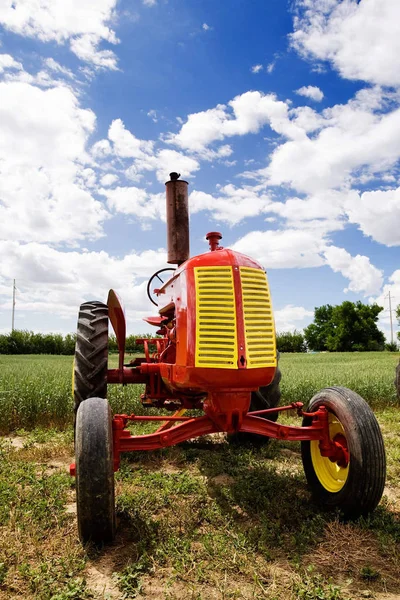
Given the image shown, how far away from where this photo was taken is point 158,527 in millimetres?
3236

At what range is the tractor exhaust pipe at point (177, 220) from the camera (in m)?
4.96

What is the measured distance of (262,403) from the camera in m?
5.06

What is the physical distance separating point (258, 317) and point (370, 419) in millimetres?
1108

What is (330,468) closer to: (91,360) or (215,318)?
(215,318)

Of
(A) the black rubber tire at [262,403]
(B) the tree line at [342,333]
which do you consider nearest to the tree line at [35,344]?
(B) the tree line at [342,333]

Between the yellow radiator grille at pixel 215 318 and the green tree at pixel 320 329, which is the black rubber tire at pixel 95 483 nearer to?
the yellow radiator grille at pixel 215 318

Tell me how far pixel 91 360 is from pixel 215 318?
4.84 feet

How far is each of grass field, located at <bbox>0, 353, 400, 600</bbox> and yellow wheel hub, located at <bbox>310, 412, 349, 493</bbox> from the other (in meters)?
0.23

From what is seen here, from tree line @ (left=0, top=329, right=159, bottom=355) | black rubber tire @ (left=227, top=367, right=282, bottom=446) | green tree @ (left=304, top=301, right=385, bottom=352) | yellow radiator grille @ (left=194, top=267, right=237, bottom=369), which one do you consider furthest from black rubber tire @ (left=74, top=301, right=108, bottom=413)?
green tree @ (left=304, top=301, right=385, bottom=352)

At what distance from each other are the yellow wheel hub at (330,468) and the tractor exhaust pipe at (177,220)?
7.27 feet

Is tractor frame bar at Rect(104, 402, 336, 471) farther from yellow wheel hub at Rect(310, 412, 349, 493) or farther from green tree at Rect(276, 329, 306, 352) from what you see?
green tree at Rect(276, 329, 306, 352)

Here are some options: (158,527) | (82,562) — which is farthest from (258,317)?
(82,562)

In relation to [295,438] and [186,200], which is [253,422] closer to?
[295,438]

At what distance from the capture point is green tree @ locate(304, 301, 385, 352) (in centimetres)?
5541
